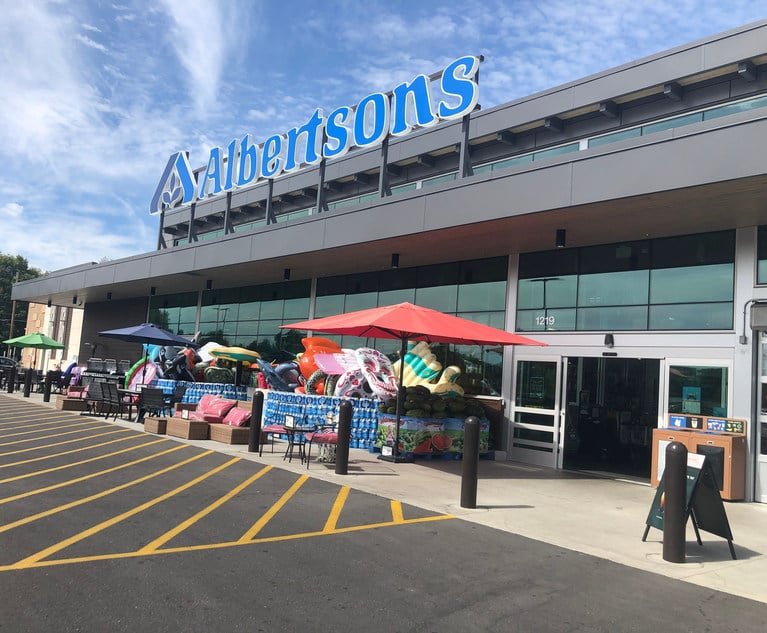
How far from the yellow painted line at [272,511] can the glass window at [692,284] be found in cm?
751

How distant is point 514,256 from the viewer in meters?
14.8

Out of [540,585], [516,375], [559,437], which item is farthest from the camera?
[516,375]

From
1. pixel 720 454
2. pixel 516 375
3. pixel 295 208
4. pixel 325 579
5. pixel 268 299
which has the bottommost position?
pixel 325 579

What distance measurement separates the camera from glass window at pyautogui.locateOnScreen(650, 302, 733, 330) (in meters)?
11.2

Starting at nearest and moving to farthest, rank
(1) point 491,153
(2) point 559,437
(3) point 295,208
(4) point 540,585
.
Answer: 1. (4) point 540,585
2. (2) point 559,437
3. (1) point 491,153
4. (3) point 295,208

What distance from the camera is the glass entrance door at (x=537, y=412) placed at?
43.4 ft

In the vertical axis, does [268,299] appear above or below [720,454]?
above

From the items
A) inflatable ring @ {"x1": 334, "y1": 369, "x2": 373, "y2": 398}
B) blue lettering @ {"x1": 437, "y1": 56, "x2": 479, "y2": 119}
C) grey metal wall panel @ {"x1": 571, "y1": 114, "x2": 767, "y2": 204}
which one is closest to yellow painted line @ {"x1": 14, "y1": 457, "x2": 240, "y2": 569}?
inflatable ring @ {"x1": 334, "y1": 369, "x2": 373, "y2": 398}

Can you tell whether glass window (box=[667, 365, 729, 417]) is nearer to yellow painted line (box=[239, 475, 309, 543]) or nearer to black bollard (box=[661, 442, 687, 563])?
black bollard (box=[661, 442, 687, 563])

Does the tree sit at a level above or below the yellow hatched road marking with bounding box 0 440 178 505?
above

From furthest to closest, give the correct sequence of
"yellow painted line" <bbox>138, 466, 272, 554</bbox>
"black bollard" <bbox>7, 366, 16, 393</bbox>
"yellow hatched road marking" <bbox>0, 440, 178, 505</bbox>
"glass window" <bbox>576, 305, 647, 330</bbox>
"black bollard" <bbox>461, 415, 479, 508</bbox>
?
"black bollard" <bbox>7, 366, 16, 393</bbox>, "glass window" <bbox>576, 305, 647, 330</bbox>, "black bollard" <bbox>461, 415, 479, 508</bbox>, "yellow hatched road marking" <bbox>0, 440, 178, 505</bbox>, "yellow painted line" <bbox>138, 466, 272, 554</bbox>

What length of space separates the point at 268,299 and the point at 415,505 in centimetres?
1548

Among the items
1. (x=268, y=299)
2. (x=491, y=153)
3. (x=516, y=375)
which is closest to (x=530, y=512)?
(x=516, y=375)

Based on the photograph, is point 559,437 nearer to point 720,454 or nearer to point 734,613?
point 720,454
